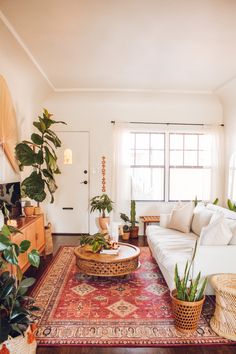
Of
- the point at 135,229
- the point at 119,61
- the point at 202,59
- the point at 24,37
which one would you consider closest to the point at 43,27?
the point at 24,37

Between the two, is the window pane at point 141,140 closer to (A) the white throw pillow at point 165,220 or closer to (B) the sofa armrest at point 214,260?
(A) the white throw pillow at point 165,220

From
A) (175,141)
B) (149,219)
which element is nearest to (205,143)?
(175,141)

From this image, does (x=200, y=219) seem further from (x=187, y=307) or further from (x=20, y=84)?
(x=20, y=84)

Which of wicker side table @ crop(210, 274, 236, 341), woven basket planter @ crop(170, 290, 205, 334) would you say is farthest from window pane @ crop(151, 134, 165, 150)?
woven basket planter @ crop(170, 290, 205, 334)

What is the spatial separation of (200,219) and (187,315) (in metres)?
1.82

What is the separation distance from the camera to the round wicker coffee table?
2.95m

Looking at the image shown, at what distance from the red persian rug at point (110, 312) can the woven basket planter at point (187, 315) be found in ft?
0.17

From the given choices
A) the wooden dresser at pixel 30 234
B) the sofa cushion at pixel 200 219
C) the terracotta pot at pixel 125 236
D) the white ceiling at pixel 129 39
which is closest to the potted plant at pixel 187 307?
the sofa cushion at pixel 200 219

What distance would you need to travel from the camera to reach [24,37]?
10.3 ft

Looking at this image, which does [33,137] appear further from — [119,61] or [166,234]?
[166,234]

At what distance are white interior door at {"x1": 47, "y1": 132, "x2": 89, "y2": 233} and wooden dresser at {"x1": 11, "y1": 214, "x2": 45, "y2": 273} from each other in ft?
4.36

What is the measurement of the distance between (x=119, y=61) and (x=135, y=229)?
309 cm

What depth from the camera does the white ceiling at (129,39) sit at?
8.35 feet

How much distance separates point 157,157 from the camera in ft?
18.2
